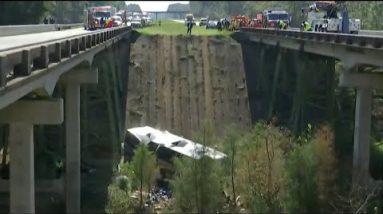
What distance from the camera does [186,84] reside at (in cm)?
4491

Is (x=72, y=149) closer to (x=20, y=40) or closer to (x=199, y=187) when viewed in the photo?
(x=199, y=187)

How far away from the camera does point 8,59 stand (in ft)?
36.5

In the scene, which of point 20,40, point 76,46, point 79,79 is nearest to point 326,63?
point 79,79

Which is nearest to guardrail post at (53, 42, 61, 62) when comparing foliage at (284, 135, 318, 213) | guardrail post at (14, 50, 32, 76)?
guardrail post at (14, 50, 32, 76)

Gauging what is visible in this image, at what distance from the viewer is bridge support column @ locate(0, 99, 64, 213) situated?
14258 mm

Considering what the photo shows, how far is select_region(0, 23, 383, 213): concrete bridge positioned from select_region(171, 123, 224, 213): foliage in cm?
533

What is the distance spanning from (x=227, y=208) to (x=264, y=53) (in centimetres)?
2420

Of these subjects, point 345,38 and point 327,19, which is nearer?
point 345,38

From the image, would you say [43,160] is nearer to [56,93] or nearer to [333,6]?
[56,93]

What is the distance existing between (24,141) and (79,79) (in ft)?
38.2

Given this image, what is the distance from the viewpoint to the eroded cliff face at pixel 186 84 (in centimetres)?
4034

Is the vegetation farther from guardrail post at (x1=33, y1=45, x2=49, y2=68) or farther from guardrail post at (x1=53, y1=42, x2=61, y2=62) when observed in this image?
guardrail post at (x1=33, y1=45, x2=49, y2=68)

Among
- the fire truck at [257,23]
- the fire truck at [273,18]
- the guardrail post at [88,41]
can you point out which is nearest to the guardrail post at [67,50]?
the guardrail post at [88,41]

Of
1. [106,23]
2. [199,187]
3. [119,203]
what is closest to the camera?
[199,187]
